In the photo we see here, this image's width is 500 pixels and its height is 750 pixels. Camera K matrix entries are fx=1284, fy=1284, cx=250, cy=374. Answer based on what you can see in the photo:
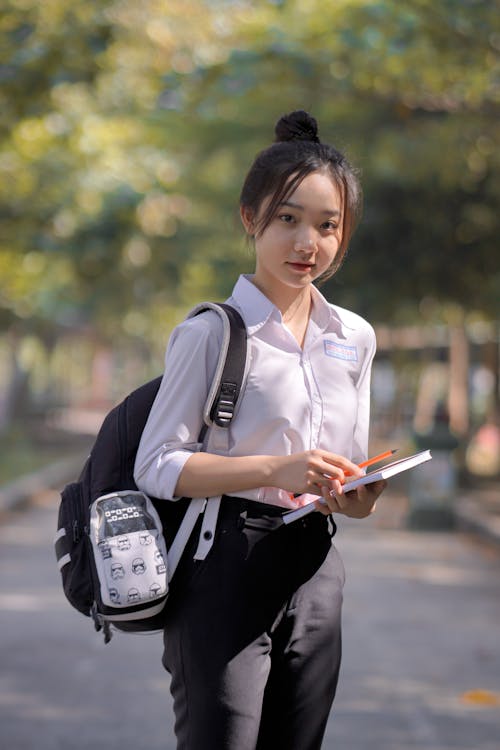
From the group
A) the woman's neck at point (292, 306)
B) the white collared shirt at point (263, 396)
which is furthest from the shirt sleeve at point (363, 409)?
the woman's neck at point (292, 306)

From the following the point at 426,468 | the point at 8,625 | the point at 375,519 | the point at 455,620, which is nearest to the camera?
the point at 8,625

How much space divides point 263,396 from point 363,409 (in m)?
0.30

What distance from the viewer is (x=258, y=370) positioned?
98.9 inches

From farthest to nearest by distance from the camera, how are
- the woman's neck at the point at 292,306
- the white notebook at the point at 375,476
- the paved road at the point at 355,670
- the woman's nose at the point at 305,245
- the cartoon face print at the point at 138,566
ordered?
the paved road at the point at 355,670
the woman's neck at the point at 292,306
the woman's nose at the point at 305,245
the cartoon face print at the point at 138,566
the white notebook at the point at 375,476

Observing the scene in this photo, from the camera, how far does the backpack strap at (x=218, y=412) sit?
2451mm

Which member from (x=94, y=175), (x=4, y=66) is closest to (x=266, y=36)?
(x=4, y=66)

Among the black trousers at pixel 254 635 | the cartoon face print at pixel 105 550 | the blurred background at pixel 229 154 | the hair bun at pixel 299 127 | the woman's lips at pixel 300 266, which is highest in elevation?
the blurred background at pixel 229 154

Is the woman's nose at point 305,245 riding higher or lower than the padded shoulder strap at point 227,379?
higher

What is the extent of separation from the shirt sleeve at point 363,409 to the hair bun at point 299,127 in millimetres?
428

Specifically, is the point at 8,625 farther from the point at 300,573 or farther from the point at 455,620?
the point at 300,573

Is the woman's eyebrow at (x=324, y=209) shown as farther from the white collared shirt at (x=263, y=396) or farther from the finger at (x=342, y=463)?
the finger at (x=342, y=463)

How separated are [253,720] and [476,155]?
1287 cm

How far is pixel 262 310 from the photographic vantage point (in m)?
2.60

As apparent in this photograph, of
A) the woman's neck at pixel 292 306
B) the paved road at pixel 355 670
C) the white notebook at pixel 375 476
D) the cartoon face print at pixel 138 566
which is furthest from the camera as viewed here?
the paved road at pixel 355 670
